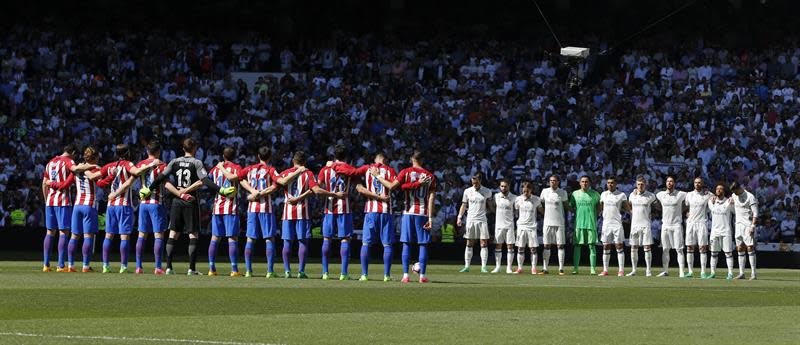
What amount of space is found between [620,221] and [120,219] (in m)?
11.4

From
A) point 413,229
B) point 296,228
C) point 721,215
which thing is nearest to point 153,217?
point 296,228

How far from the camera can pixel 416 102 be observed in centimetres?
4509

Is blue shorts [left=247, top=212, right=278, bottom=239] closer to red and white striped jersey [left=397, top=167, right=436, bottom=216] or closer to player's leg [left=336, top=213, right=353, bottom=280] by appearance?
player's leg [left=336, top=213, right=353, bottom=280]

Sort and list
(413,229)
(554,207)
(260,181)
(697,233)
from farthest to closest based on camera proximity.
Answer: (554,207), (697,233), (260,181), (413,229)

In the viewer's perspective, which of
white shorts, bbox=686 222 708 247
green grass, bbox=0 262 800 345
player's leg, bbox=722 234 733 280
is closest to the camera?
green grass, bbox=0 262 800 345

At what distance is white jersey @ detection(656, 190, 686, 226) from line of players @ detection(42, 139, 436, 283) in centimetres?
877

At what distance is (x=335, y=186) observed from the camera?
23.7 metres

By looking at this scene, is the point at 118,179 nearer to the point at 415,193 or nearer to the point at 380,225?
the point at 380,225

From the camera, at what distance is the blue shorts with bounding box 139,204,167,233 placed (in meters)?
24.3

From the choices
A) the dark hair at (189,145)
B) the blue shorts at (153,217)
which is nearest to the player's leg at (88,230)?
the blue shorts at (153,217)

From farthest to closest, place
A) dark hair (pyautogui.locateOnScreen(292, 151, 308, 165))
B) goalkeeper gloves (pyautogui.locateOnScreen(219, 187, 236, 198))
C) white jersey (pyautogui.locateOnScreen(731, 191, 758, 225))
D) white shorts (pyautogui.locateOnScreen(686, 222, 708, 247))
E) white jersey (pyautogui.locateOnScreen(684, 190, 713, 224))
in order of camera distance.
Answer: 1. white shorts (pyautogui.locateOnScreen(686, 222, 708, 247))
2. white jersey (pyautogui.locateOnScreen(684, 190, 713, 224))
3. white jersey (pyautogui.locateOnScreen(731, 191, 758, 225))
4. goalkeeper gloves (pyautogui.locateOnScreen(219, 187, 236, 198))
5. dark hair (pyautogui.locateOnScreen(292, 151, 308, 165))

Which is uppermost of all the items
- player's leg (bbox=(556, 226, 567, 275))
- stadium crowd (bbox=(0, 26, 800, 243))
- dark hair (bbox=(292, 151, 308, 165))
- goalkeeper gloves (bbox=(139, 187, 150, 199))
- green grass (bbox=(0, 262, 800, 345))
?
stadium crowd (bbox=(0, 26, 800, 243))

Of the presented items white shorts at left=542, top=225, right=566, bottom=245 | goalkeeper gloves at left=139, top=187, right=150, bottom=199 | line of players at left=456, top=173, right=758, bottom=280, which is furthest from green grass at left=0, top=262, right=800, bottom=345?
white shorts at left=542, top=225, right=566, bottom=245

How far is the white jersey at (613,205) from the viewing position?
31.2 metres
